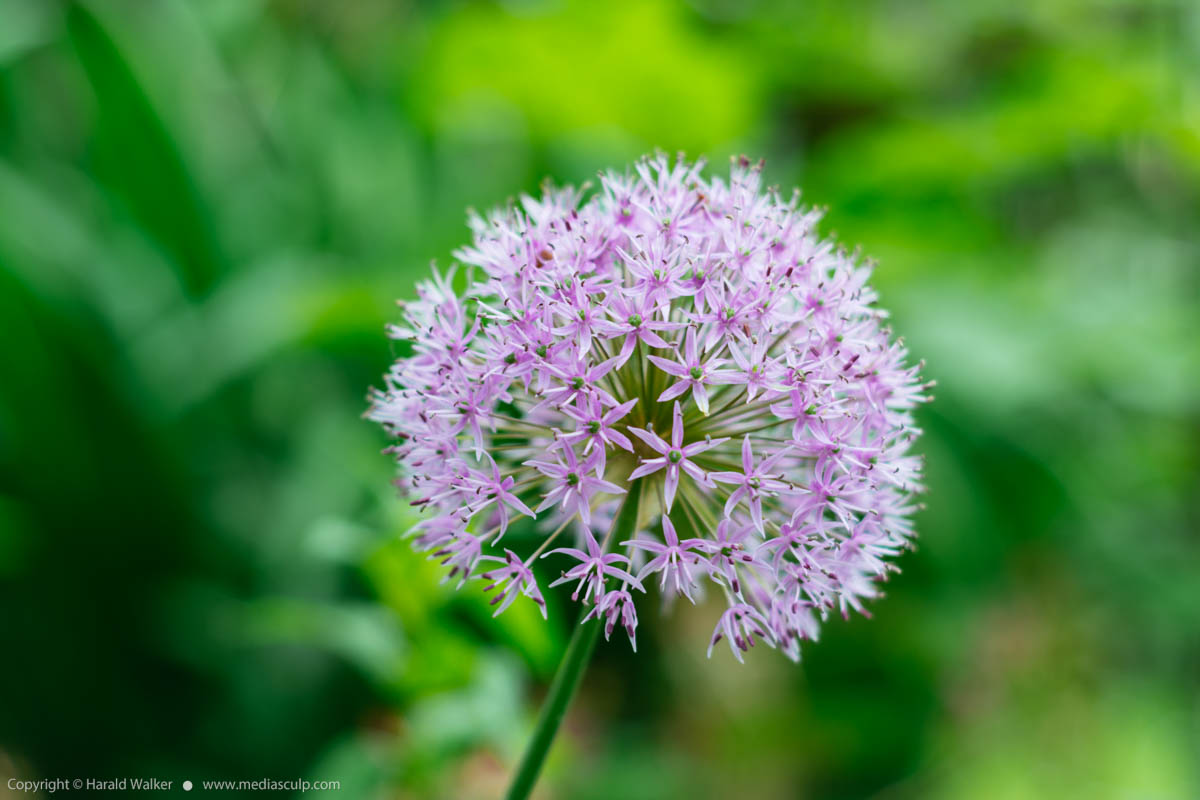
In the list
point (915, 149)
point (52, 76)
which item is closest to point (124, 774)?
point (52, 76)

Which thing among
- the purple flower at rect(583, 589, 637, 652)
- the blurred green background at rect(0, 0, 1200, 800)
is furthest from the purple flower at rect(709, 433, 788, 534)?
the blurred green background at rect(0, 0, 1200, 800)

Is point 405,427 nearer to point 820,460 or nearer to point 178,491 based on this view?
point 820,460

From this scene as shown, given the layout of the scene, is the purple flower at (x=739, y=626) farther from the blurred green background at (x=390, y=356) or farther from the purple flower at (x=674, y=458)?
the blurred green background at (x=390, y=356)

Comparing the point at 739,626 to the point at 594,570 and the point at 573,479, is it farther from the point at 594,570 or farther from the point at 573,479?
the point at 573,479

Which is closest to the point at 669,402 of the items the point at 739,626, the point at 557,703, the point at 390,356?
the point at 739,626

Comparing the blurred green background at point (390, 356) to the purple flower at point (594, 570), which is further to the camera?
the blurred green background at point (390, 356)

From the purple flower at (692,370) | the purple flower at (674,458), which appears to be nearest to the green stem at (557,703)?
the purple flower at (674,458)
